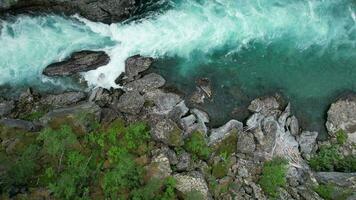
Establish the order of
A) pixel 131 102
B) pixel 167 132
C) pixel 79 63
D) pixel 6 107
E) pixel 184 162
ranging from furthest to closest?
pixel 79 63
pixel 131 102
pixel 6 107
pixel 167 132
pixel 184 162

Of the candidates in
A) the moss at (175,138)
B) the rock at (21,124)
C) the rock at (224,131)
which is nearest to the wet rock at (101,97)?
the rock at (21,124)

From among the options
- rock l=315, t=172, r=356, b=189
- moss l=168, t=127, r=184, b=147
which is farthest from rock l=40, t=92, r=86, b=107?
rock l=315, t=172, r=356, b=189

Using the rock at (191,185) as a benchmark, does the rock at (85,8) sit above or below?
above

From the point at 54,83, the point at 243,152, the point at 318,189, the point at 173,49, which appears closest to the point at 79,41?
the point at 54,83

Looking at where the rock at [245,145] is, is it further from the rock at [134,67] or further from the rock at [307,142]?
the rock at [134,67]

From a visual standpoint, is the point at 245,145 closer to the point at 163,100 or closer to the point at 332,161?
the point at 163,100

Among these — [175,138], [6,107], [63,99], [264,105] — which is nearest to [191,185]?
[175,138]
